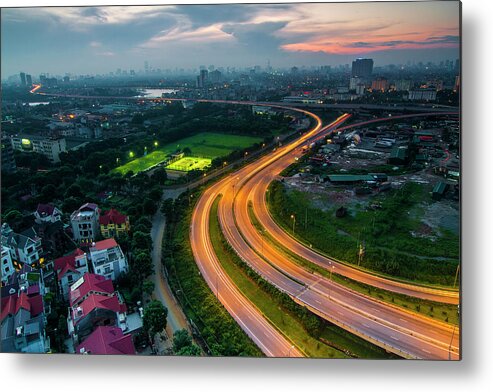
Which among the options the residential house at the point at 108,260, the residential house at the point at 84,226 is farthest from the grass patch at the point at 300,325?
the residential house at the point at 84,226

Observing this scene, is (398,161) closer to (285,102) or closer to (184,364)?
(285,102)

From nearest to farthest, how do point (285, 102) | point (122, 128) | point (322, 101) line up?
point (322, 101) → point (285, 102) → point (122, 128)

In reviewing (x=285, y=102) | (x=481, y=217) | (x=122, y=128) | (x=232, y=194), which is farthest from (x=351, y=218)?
(x=122, y=128)

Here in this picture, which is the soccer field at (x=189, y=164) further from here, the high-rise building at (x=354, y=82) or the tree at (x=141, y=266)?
the tree at (x=141, y=266)

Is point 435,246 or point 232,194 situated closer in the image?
point 435,246

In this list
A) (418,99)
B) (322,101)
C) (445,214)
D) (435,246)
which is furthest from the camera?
(322,101)

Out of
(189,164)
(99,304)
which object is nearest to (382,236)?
(99,304)

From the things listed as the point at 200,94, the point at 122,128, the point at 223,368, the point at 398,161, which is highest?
the point at 200,94
